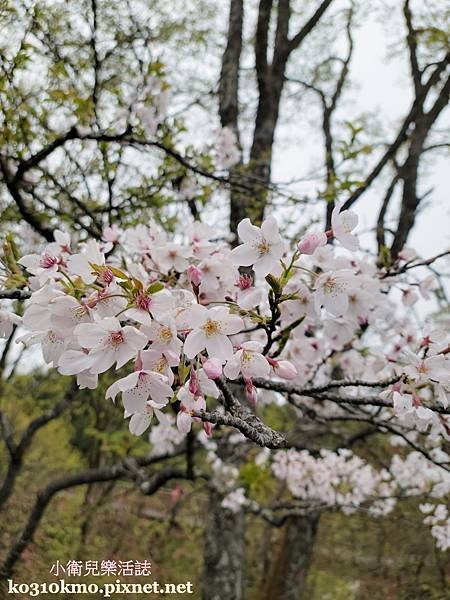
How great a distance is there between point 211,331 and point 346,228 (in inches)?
18.8

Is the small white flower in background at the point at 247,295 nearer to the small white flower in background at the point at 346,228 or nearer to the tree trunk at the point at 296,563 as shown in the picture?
the small white flower in background at the point at 346,228

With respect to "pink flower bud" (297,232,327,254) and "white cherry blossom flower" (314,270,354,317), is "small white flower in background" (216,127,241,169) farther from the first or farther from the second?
"pink flower bud" (297,232,327,254)

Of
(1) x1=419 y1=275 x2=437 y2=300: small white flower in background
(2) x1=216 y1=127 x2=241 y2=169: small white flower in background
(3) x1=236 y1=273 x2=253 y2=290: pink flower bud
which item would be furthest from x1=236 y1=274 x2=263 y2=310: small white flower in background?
(2) x1=216 y1=127 x2=241 y2=169: small white flower in background

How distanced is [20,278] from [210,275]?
0.47 metres

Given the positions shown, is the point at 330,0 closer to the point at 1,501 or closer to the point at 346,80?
the point at 346,80

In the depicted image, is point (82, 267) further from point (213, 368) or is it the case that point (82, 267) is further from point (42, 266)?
point (213, 368)

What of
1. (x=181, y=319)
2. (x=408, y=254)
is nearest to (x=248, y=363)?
(x=181, y=319)

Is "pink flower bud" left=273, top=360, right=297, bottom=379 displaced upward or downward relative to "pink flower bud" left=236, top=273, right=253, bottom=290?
downward

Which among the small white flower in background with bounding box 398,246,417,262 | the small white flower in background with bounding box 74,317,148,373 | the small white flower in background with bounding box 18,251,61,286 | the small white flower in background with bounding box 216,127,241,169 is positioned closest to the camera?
the small white flower in background with bounding box 74,317,148,373

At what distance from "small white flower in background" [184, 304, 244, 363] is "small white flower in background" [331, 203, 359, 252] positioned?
0.37 meters

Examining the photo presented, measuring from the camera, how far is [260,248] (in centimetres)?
116

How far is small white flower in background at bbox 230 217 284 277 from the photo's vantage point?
1.10m

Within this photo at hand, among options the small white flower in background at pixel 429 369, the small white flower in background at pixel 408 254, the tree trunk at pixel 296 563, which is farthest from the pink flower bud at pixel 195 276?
the tree trunk at pixel 296 563

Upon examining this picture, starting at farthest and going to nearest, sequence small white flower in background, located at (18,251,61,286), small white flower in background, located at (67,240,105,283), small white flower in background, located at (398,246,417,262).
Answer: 1. small white flower in background, located at (398,246,417,262)
2. small white flower in background, located at (18,251,61,286)
3. small white flower in background, located at (67,240,105,283)
